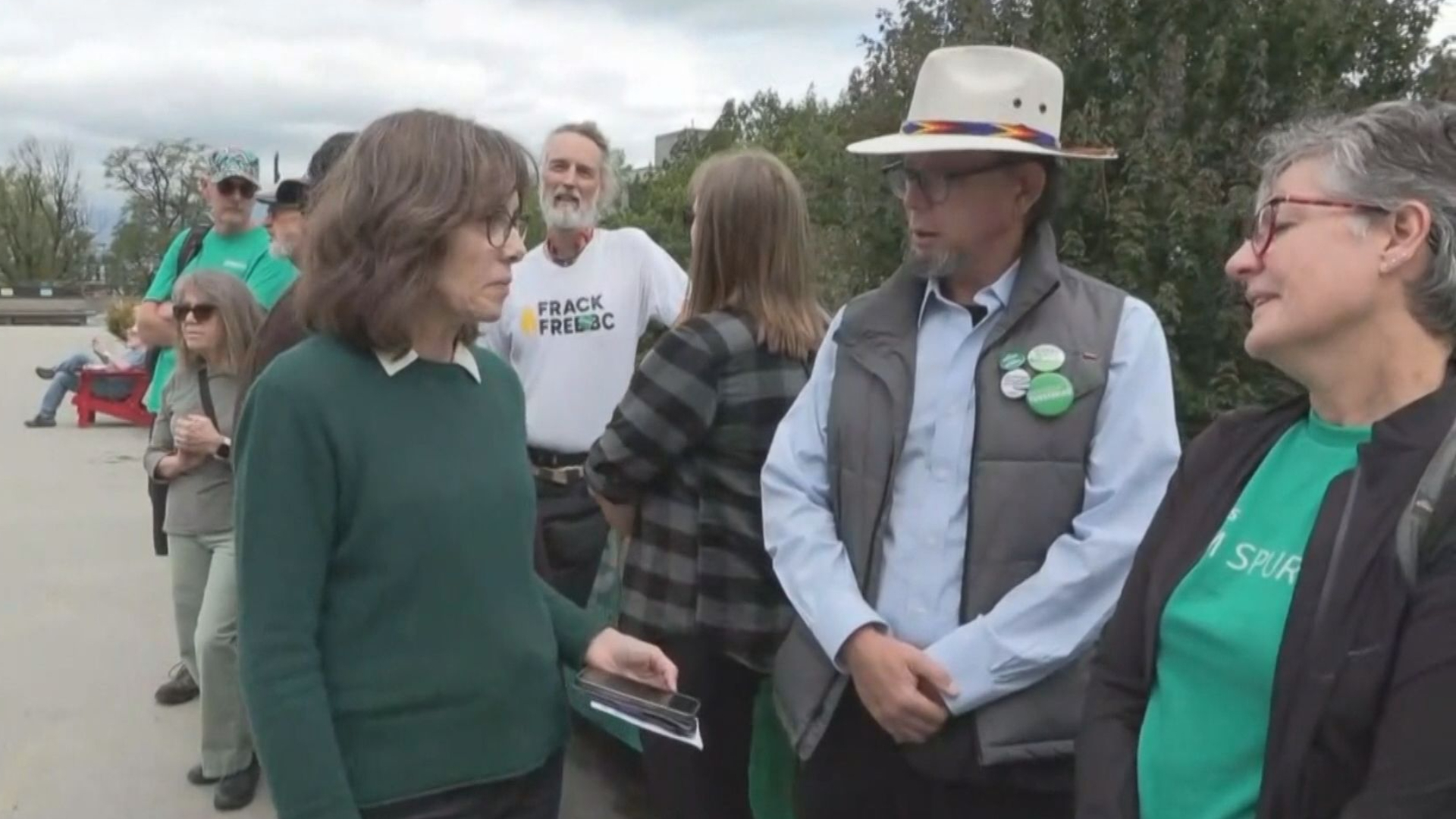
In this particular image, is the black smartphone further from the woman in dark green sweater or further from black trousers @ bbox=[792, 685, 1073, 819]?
black trousers @ bbox=[792, 685, 1073, 819]

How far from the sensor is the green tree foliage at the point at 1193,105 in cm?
409

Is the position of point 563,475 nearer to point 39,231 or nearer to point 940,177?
point 940,177

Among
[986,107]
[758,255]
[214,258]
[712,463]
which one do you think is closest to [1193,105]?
[758,255]

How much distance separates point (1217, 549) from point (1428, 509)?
0.32m

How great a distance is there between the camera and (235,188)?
5.18 m

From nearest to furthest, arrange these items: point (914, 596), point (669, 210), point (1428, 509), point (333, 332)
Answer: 1. point (1428, 509)
2. point (333, 332)
3. point (914, 596)
4. point (669, 210)

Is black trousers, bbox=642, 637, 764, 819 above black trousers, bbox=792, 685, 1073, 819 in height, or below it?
below

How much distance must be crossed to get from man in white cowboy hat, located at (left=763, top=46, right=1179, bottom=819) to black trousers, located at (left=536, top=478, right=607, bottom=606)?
1.56m

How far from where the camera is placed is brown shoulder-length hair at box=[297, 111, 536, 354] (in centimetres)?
185

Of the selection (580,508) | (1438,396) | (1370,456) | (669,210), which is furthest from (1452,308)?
(669,210)

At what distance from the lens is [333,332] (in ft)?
6.14

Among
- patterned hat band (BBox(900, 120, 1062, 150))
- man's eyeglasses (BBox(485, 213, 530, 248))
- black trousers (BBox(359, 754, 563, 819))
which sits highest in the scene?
patterned hat band (BBox(900, 120, 1062, 150))

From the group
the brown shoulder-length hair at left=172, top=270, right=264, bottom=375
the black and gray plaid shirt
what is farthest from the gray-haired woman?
Result: the brown shoulder-length hair at left=172, top=270, right=264, bottom=375

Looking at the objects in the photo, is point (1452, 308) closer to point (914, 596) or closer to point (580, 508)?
point (914, 596)
